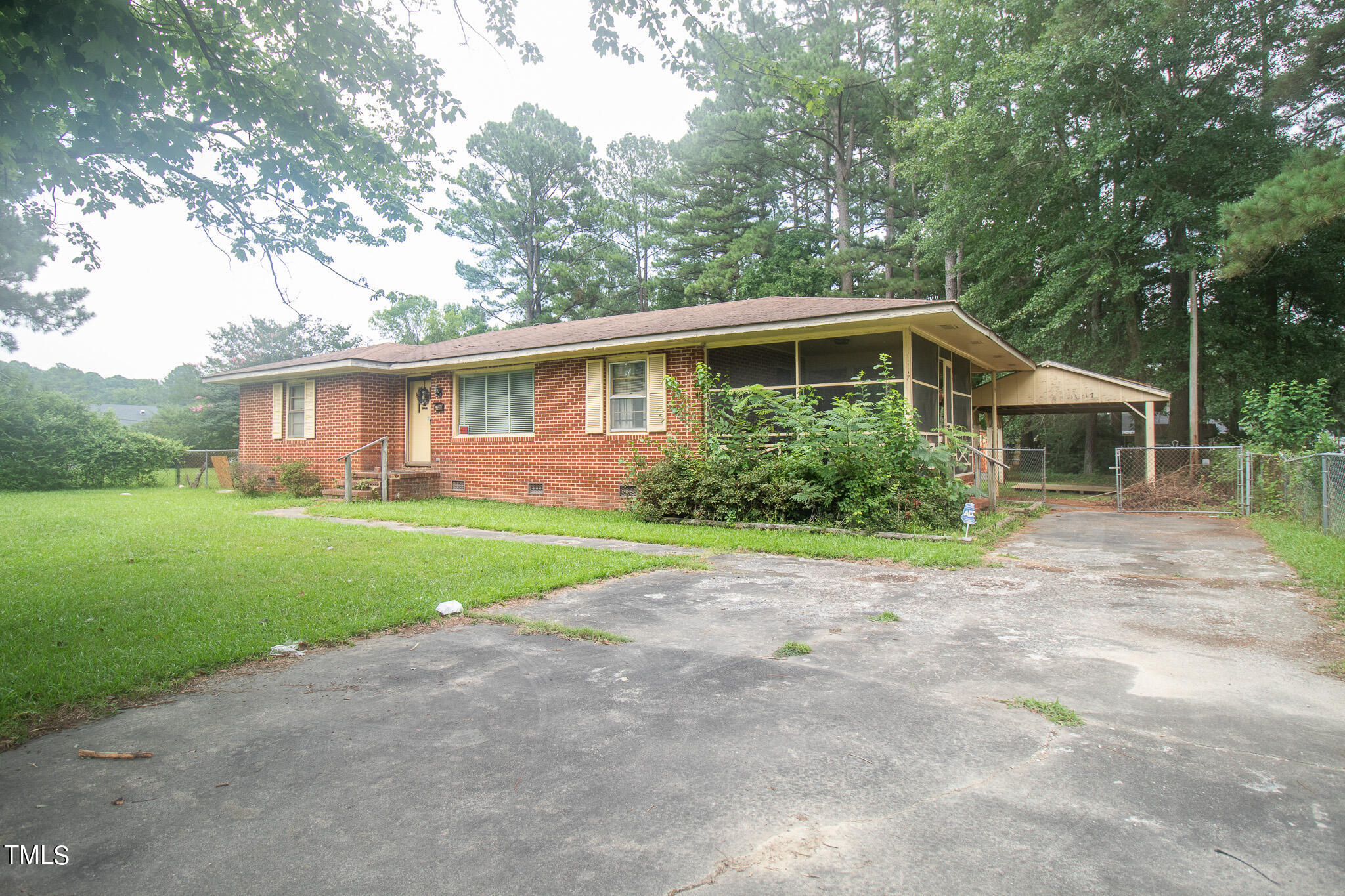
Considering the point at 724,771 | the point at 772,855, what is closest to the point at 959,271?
the point at 724,771

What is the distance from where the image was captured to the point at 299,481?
15141 millimetres

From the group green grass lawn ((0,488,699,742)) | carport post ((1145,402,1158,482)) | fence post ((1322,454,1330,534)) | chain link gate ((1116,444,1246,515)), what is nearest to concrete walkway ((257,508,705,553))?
green grass lawn ((0,488,699,742))

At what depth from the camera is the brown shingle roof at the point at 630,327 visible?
1041 centimetres

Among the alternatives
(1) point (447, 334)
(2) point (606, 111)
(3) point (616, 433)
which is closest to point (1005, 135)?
(3) point (616, 433)

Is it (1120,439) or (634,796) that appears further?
(1120,439)

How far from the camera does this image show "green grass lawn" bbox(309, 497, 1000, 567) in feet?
24.7

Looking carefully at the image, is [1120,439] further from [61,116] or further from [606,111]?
[61,116]

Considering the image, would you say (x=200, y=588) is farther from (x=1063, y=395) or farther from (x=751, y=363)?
(x=1063, y=395)

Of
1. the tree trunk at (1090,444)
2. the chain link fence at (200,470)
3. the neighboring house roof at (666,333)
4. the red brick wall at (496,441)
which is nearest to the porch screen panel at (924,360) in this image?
the neighboring house roof at (666,333)

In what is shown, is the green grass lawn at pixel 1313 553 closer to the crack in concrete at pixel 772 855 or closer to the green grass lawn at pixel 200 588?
the crack in concrete at pixel 772 855

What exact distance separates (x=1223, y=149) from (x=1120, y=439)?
42.0 ft

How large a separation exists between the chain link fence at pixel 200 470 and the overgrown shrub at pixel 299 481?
358cm

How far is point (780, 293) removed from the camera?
27.3m

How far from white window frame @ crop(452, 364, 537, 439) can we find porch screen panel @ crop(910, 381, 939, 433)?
276 inches
